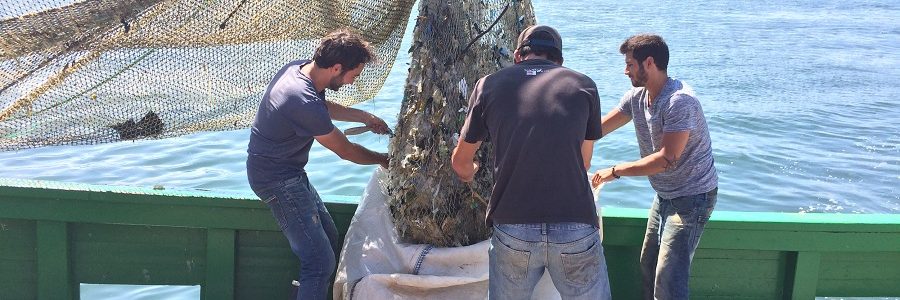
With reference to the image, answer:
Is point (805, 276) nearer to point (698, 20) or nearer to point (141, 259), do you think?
point (141, 259)

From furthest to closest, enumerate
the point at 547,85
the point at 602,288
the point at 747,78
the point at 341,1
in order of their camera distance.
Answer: the point at 747,78
the point at 341,1
the point at 602,288
the point at 547,85

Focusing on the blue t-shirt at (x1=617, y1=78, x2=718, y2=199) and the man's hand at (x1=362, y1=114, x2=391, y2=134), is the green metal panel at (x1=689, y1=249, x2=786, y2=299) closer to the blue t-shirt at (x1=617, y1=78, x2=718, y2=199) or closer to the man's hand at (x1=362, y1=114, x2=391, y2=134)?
the blue t-shirt at (x1=617, y1=78, x2=718, y2=199)

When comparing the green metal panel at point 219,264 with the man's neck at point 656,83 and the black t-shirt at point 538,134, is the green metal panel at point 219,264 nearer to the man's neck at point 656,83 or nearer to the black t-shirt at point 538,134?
the black t-shirt at point 538,134

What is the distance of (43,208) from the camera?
3684mm

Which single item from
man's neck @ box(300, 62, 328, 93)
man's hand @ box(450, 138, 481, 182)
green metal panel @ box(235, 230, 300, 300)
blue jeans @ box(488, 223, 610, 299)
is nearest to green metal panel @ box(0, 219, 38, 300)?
green metal panel @ box(235, 230, 300, 300)

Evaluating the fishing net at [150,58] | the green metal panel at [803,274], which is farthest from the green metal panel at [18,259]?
the green metal panel at [803,274]

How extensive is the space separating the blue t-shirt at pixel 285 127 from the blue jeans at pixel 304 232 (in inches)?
2.0

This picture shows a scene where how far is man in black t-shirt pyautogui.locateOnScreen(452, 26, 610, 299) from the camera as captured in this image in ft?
8.78

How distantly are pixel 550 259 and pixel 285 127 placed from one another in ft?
3.74

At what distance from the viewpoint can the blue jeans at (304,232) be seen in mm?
3307

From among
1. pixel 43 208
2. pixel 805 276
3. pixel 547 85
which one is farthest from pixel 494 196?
pixel 43 208

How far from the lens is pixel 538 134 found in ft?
8.74

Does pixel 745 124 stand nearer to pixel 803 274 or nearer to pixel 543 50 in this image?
pixel 803 274

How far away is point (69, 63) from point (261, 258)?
4.11 feet
